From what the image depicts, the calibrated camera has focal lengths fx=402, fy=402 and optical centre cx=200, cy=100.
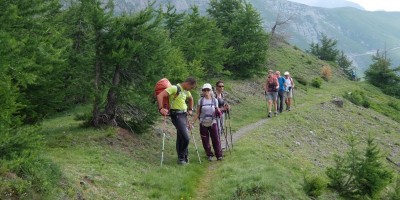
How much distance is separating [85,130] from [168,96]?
4042 millimetres

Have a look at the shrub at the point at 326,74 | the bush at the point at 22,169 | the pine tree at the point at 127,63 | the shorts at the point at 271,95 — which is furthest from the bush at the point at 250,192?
the shrub at the point at 326,74

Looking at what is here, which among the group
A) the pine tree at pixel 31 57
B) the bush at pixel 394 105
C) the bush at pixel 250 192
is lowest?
the bush at pixel 394 105

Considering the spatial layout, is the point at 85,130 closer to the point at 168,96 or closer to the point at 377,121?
the point at 168,96

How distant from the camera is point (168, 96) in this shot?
13094 millimetres

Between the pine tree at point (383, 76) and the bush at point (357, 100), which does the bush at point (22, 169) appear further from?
the pine tree at point (383, 76)

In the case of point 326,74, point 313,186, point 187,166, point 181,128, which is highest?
point 181,128

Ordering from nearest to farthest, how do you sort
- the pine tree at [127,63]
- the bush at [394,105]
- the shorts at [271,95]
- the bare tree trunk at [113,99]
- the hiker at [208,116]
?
the pine tree at [127,63]
the hiker at [208,116]
the bare tree trunk at [113,99]
the shorts at [271,95]
the bush at [394,105]

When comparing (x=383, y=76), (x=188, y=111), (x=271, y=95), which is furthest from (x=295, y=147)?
(x=383, y=76)

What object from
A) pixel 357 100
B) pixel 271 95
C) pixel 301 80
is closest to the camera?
pixel 271 95

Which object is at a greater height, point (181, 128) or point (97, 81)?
point (97, 81)

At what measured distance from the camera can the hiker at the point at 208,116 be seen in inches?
571

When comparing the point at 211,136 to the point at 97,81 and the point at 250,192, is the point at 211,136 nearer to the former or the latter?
the point at 250,192

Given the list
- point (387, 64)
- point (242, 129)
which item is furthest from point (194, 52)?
point (387, 64)

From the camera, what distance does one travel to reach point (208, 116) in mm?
14516
